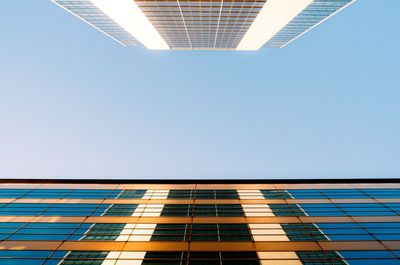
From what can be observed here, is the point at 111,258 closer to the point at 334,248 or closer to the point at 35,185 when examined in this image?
the point at 334,248

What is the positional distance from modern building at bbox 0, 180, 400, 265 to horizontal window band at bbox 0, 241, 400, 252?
0.26 feet

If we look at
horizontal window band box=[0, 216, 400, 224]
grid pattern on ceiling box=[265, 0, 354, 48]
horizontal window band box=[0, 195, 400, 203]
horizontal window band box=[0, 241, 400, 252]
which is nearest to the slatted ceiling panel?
grid pattern on ceiling box=[265, 0, 354, 48]

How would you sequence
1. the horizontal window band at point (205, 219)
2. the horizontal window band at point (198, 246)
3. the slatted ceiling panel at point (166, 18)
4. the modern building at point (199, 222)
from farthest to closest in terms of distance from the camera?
1. the slatted ceiling panel at point (166, 18)
2. the horizontal window band at point (205, 219)
3. the horizontal window band at point (198, 246)
4. the modern building at point (199, 222)

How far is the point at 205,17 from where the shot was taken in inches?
2389

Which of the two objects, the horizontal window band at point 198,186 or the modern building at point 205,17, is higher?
the modern building at point 205,17

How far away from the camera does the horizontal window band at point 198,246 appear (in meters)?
23.2

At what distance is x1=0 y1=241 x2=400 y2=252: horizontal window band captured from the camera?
23234mm

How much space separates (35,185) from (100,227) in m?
14.5

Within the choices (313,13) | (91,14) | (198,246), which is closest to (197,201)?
(198,246)

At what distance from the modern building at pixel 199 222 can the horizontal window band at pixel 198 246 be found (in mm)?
80

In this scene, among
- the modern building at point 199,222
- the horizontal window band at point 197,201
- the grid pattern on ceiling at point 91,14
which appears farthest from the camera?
the grid pattern on ceiling at point 91,14

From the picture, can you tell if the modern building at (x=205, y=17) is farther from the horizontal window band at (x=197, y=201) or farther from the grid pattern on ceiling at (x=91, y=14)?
the horizontal window band at (x=197, y=201)

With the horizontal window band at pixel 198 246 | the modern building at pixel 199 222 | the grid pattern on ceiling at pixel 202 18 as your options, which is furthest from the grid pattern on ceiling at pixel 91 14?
the horizontal window band at pixel 198 246

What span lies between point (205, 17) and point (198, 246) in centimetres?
4944
